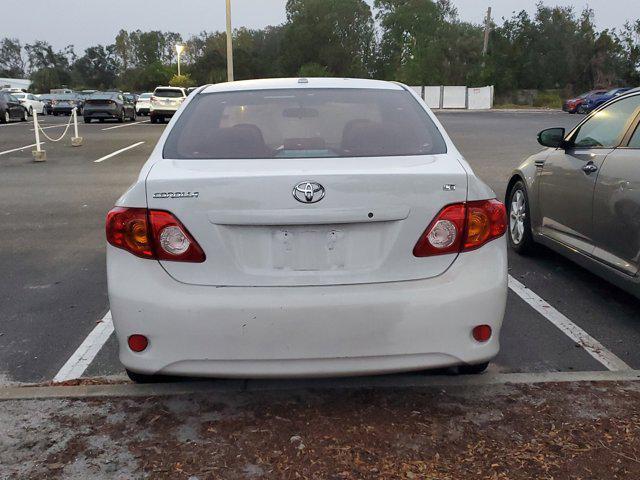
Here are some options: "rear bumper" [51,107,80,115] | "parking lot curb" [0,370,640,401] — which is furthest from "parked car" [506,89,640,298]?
"rear bumper" [51,107,80,115]

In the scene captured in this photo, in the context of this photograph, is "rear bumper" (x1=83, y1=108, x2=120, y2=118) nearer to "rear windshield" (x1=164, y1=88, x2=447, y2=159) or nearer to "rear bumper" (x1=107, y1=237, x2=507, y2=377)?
"rear windshield" (x1=164, y1=88, x2=447, y2=159)

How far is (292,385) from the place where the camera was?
3645 millimetres

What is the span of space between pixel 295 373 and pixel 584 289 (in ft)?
10.8

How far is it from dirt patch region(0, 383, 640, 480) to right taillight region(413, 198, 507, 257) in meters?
0.84

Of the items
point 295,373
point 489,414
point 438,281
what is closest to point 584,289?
point 489,414

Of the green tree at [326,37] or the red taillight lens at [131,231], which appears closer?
the red taillight lens at [131,231]

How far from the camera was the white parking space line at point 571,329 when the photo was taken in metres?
3.99

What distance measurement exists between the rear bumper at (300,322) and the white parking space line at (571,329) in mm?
1356

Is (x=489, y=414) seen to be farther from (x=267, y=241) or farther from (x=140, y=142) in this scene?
(x=140, y=142)

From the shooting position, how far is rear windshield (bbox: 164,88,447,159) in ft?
11.2

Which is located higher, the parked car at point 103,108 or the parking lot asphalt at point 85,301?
the parked car at point 103,108

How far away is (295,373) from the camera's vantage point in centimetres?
297

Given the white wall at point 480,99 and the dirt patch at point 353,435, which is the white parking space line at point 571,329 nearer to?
the dirt patch at point 353,435

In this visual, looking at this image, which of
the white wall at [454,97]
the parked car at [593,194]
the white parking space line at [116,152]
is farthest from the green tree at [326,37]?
the parked car at [593,194]
